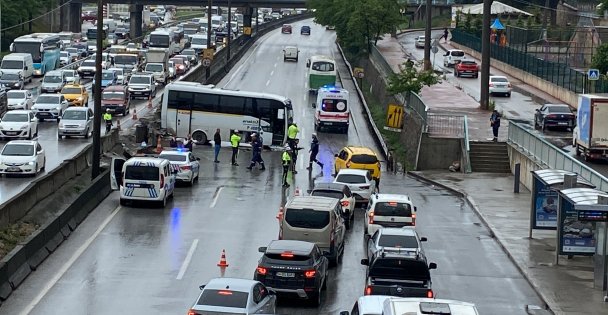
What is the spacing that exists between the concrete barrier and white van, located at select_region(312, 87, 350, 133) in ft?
55.2

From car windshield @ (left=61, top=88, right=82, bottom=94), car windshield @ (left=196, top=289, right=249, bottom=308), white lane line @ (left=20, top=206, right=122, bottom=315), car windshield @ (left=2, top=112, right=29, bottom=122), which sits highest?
car windshield @ (left=61, top=88, right=82, bottom=94)

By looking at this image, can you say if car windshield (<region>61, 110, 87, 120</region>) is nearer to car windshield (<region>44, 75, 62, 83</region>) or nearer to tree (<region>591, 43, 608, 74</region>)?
car windshield (<region>44, 75, 62, 83</region>)

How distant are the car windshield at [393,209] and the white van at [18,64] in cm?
5406

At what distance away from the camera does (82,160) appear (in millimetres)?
50000

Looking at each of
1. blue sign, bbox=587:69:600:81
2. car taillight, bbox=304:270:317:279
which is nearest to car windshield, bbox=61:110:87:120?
blue sign, bbox=587:69:600:81

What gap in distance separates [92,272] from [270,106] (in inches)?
1248

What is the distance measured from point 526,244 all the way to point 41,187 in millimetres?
15846

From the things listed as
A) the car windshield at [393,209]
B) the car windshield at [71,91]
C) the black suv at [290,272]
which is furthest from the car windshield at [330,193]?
the car windshield at [71,91]

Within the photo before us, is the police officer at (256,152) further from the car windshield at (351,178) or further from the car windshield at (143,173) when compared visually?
the car windshield at (143,173)

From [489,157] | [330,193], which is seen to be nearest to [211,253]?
[330,193]

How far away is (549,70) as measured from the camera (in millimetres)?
85312

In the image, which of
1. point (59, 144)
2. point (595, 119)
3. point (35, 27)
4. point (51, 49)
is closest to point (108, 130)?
point (59, 144)

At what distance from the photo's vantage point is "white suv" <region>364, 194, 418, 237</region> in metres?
37.4

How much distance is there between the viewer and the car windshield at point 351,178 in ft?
147
